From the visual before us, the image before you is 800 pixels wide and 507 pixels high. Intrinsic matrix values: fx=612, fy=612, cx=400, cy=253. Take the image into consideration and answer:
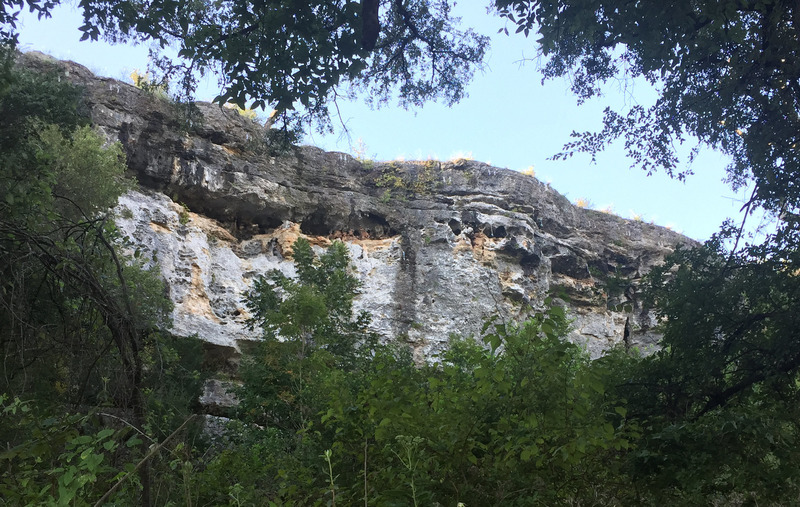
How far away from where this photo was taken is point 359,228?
80.6 feet

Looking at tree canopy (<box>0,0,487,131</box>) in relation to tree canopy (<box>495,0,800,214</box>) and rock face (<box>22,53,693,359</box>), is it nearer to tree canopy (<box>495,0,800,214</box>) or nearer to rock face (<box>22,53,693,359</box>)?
tree canopy (<box>495,0,800,214</box>)

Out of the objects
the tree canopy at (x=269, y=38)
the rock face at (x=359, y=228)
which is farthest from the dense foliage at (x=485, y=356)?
the rock face at (x=359, y=228)

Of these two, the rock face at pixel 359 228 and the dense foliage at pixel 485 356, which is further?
the rock face at pixel 359 228

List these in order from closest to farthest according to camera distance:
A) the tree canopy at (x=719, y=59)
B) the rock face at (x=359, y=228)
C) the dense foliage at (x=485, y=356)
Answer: the dense foliage at (x=485, y=356) → the tree canopy at (x=719, y=59) → the rock face at (x=359, y=228)

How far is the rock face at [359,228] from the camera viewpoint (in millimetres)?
→ 20344

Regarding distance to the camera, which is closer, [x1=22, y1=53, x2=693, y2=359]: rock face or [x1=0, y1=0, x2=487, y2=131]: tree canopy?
[x1=0, y1=0, x2=487, y2=131]: tree canopy

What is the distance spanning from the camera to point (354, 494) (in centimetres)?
312

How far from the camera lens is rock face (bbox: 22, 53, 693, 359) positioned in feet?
66.7

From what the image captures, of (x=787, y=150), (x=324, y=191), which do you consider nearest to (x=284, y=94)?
(x=787, y=150)

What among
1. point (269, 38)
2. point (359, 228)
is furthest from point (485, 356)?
point (359, 228)

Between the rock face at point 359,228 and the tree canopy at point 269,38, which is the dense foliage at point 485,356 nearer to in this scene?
the tree canopy at point 269,38

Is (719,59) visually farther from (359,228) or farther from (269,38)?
(359,228)

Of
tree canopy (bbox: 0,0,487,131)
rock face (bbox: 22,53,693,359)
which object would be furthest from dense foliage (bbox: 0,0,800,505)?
rock face (bbox: 22,53,693,359)

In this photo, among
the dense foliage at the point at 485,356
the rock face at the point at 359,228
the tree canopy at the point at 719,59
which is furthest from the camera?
the rock face at the point at 359,228
